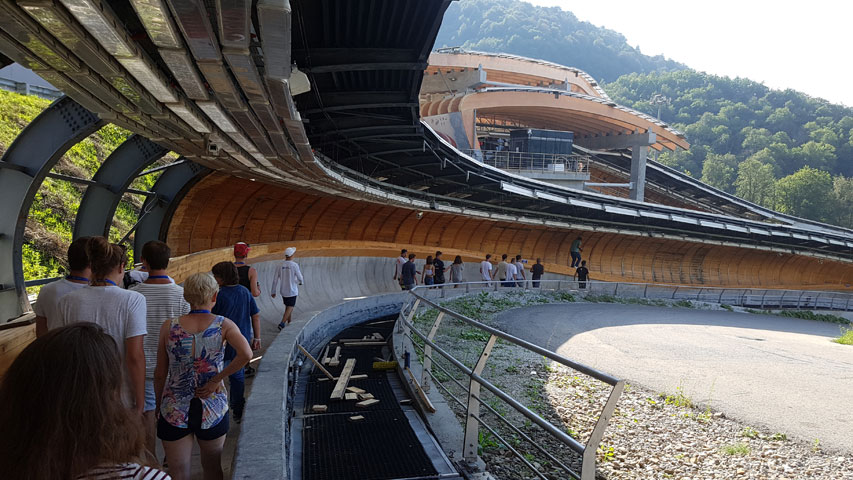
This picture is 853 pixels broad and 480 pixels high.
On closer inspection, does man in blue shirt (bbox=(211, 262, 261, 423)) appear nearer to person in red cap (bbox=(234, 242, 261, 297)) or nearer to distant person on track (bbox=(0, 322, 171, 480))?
person in red cap (bbox=(234, 242, 261, 297))

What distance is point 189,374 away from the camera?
3473mm

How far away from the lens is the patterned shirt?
11.3 feet

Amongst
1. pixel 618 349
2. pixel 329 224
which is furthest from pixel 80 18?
pixel 329 224

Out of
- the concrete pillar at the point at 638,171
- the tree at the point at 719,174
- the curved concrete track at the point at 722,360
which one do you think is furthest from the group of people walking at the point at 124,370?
the tree at the point at 719,174

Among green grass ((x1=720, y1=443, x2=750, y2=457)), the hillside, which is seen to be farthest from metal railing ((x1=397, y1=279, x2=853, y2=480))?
the hillside

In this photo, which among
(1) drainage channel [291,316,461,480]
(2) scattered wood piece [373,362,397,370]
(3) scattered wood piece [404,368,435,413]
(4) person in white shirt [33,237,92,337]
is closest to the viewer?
(4) person in white shirt [33,237,92,337]

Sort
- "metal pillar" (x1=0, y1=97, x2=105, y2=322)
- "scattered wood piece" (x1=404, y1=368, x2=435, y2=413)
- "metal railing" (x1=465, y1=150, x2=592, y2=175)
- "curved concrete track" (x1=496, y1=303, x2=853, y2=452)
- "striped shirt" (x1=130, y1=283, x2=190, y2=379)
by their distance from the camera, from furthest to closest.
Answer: "metal railing" (x1=465, y1=150, x2=592, y2=175) → "curved concrete track" (x1=496, y1=303, x2=853, y2=452) → "metal pillar" (x1=0, y1=97, x2=105, y2=322) → "scattered wood piece" (x1=404, y1=368, x2=435, y2=413) → "striped shirt" (x1=130, y1=283, x2=190, y2=379)

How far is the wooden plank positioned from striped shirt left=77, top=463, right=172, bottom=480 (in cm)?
482

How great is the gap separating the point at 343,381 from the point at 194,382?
358cm

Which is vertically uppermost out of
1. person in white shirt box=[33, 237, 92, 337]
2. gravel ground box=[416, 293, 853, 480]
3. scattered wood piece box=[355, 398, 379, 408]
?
person in white shirt box=[33, 237, 92, 337]

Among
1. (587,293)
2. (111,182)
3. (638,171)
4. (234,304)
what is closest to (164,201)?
(111,182)

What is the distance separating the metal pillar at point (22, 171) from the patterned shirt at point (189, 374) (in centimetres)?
415

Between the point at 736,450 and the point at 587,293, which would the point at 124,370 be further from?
the point at 587,293

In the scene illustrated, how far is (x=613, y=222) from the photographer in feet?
106
